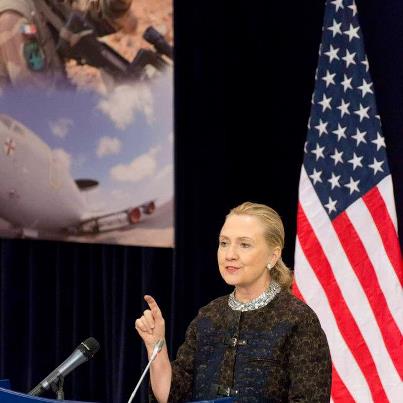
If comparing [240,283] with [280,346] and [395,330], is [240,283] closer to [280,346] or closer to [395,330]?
[280,346]

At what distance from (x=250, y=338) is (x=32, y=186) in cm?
242

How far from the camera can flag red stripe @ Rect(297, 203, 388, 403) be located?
155 inches

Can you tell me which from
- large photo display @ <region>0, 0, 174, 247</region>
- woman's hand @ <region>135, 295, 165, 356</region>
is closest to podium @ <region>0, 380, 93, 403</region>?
woman's hand @ <region>135, 295, 165, 356</region>

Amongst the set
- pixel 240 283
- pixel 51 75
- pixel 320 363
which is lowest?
pixel 320 363

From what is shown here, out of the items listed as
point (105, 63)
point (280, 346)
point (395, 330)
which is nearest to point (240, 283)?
point (280, 346)

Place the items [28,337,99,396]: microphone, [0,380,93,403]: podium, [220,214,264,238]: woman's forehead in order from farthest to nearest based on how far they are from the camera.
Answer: [220,214,264,238]: woman's forehead → [28,337,99,396]: microphone → [0,380,93,403]: podium

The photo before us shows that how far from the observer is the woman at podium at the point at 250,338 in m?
2.54

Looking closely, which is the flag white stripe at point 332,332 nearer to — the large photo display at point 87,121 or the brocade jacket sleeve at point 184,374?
the large photo display at point 87,121

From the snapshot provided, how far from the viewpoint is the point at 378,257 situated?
397 cm

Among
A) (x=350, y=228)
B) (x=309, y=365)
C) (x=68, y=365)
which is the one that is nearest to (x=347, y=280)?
(x=350, y=228)

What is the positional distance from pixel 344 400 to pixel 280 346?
1.50 m

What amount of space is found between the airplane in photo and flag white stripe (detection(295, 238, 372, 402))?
1.28 m

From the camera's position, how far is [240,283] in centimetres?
262

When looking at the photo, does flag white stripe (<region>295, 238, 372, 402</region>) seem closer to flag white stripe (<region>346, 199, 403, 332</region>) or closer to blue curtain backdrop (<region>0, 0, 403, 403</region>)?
flag white stripe (<region>346, 199, 403, 332</region>)
